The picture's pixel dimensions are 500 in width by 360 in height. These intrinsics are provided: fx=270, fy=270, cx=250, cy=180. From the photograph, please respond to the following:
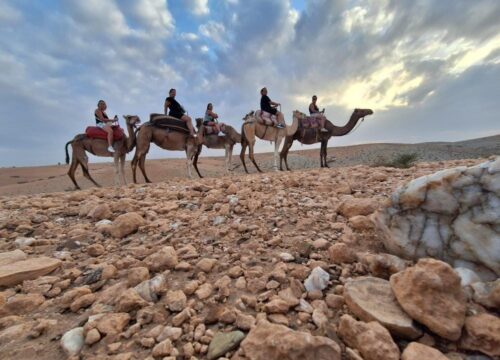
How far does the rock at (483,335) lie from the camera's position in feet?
4.04

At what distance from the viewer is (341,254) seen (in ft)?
6.86

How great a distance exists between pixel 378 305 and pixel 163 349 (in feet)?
3.86

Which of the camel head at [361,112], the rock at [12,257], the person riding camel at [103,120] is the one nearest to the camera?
the rock at [12,257]

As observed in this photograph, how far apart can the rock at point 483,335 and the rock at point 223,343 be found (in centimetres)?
109

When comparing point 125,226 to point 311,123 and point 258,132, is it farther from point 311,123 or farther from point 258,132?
point 311,123

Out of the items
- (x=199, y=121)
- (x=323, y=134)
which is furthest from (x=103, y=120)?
(x=323, y=134)

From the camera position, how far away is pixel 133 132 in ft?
32.2

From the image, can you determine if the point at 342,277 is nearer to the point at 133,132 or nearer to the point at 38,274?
the point at 38,274

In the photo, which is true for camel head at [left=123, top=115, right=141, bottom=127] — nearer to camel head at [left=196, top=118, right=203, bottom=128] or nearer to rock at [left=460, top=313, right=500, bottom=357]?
camel head at [left=196, top=118, right=203, bottom=128]

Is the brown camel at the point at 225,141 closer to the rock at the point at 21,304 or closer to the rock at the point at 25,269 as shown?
the rock at the point at 25,269

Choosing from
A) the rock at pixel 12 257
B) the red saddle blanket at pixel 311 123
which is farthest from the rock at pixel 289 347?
the red saddle blanket at pixel 311 123

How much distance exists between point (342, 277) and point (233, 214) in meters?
1.75

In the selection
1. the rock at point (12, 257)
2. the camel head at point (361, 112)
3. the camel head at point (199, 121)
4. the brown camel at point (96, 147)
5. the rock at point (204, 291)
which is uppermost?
the camel head at point (361, 112)

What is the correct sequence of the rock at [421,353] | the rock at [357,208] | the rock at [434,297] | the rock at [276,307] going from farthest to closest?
the rock at [357,208] < the rock at [276,307] < the rock at [434,297] < the rock at [421,353]
